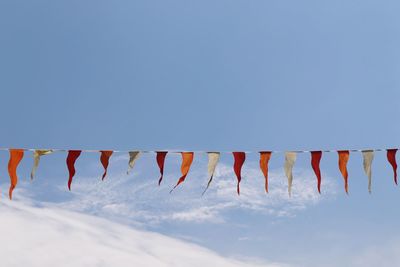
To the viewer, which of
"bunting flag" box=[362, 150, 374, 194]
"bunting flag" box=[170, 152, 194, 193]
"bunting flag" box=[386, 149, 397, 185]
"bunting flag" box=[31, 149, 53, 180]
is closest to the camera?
"bunting flag" box=[31, 149, 53, 180]

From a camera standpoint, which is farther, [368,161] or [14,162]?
[368,161]

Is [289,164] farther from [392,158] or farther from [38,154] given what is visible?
[38,154]

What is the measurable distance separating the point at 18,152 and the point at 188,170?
12.9 ft

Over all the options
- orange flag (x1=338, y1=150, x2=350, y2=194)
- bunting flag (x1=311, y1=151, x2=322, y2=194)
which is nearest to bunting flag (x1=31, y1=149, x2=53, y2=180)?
bunting flag (x1=311, y1=151, x2=322, y2=194)

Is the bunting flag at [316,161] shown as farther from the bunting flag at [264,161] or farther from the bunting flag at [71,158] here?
the bunting flag at [71,158]

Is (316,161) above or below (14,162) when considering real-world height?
above

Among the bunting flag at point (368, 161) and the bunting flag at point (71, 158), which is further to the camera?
the bunting flag at point (368, 161)

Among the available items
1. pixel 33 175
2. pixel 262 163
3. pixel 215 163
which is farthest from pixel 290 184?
pixel 33 175

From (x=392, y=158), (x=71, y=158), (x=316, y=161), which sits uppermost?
(x=392, y=158)

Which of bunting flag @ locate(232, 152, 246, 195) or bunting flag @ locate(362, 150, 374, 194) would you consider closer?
bunting flag @ locate(232, 152, 246, 195)

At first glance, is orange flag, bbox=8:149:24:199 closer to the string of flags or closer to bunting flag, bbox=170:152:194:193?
the string of flags

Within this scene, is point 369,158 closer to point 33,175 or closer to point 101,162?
point 101,162

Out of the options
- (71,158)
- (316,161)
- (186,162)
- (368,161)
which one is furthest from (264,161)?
(71,158)

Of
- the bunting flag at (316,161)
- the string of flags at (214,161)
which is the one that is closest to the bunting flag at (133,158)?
the string of flags at (214,161)
